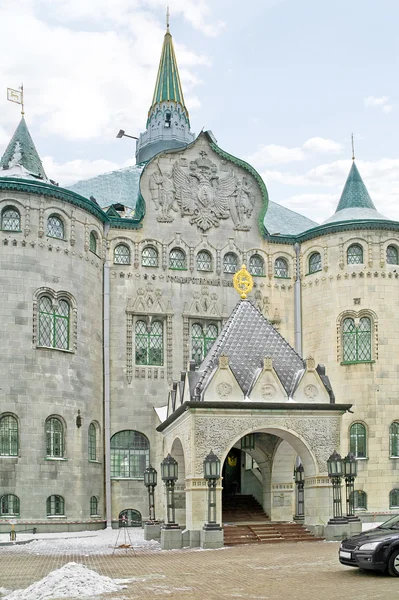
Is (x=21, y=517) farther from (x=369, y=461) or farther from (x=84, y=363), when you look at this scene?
(x=369, y=461)

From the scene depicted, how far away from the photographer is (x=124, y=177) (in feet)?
151

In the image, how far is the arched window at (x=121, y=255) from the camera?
3850 cm

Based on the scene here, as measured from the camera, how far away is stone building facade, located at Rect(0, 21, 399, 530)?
111ft

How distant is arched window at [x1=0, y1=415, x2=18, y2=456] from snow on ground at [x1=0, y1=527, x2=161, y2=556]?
10.5ft

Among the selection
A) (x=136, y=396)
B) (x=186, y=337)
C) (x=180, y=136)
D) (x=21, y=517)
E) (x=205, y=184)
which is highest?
Answer: (x=180, y=136)

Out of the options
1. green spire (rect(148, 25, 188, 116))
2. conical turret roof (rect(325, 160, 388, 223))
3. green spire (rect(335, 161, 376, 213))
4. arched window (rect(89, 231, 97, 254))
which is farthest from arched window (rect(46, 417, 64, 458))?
green spire (rect(148, 25, 188, 116))

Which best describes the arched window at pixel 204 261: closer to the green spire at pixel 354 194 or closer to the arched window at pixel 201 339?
the arched window at pixel 201 339

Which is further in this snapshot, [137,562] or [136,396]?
[136,396]

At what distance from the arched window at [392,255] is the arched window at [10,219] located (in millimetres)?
16487

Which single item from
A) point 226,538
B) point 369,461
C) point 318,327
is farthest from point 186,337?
point 226,538

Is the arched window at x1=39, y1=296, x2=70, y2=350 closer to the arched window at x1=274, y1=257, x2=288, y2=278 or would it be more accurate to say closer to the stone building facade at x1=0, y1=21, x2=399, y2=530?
the stone building facade at x1=0, y1=21, x2=399, y2=530

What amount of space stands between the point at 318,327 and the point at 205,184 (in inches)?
326

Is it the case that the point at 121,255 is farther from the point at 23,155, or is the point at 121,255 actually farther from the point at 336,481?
the point at 336,481

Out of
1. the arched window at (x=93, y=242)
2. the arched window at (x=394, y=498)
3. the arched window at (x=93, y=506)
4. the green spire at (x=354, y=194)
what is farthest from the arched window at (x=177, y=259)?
the arched window at (x=394, y=498)
